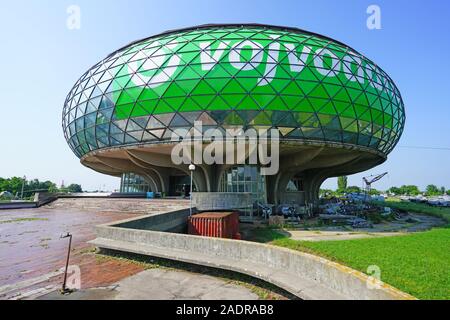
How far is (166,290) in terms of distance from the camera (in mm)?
5664

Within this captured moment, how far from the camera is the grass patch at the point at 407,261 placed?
483 centimetres

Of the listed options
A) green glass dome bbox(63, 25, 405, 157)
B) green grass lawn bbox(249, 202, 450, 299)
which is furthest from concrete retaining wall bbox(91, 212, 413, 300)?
green glass dome bbox(63, 25, 405, 157)

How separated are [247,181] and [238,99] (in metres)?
9.88

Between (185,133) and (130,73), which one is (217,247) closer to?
(185,133)

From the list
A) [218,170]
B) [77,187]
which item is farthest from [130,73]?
[77,187]

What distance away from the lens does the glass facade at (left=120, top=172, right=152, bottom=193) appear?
38.5 meters

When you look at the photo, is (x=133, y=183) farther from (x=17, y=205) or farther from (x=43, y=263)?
(x=43, y=263)

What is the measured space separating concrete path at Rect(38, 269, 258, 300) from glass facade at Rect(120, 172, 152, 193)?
3305 cm

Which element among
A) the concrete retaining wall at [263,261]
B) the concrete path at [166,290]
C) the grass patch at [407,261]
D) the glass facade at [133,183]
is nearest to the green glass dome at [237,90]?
Result: the glass facade at [133,183]

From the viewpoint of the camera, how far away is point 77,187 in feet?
459

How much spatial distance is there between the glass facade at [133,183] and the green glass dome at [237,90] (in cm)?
1122
